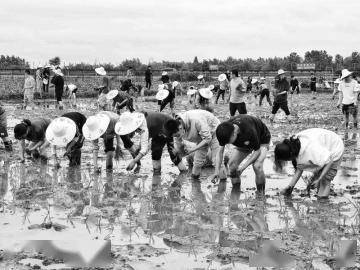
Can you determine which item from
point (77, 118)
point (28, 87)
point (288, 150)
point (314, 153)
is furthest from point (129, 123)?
point (28, 87)

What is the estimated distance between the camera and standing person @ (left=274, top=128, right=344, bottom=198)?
684cm

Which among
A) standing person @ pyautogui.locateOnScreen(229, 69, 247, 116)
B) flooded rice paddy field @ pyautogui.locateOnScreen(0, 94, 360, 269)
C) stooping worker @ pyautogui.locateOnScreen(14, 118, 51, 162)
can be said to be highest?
standing person @ pyautogui.locateOnScreen(229, 69, 247, 116)

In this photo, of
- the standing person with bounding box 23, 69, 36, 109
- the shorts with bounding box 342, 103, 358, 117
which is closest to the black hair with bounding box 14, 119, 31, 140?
the shorts with bounding box 342, 103, 358, 117

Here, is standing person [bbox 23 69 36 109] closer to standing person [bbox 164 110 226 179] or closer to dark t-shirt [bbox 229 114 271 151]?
standing person [bbox 164 110 226 179]

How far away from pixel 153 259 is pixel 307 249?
1395 millimetres

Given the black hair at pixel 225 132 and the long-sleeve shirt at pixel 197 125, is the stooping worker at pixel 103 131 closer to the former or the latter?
the long-sleeve shirt at pixel 197 125

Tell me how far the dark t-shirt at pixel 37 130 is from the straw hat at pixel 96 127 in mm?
1084

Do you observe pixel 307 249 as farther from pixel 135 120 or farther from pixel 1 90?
pixel 1 90

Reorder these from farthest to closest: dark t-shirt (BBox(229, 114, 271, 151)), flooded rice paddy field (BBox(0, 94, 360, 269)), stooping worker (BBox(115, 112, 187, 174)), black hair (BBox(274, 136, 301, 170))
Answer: stooping worker (BBox(115, 112, 187, 174)) → dark t-shirt (BBox(229, 114, 271, 151)) → black hair (BBox(274, 136, 301, 170)) → flooded rice paddy field (BBox(0, 94, 360, 269))

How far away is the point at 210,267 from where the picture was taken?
5051 millimetres

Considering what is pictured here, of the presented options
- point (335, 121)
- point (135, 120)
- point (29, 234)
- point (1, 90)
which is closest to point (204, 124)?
point (135, 120)

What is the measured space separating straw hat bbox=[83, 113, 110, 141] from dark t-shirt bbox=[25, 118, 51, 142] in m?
1.08

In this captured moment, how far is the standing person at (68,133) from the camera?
9039 millimetres

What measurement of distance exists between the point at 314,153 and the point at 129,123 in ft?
9.13
